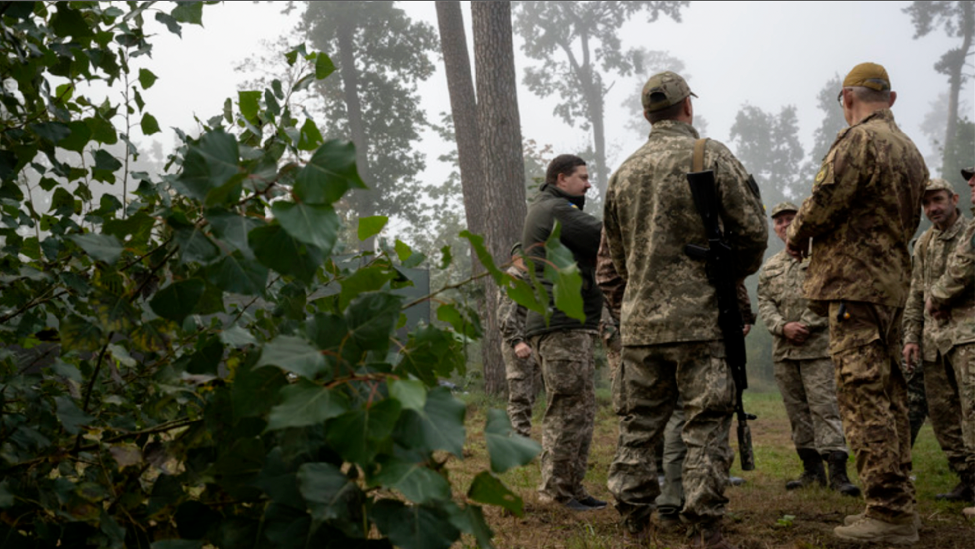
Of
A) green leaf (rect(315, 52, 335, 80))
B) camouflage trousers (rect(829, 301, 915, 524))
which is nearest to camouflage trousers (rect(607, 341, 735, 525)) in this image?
camouflage trousers (rect(829, 301, 915, 524))

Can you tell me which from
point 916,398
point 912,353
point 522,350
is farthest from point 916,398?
point 522,350

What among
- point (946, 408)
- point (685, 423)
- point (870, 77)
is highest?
point (870, 77)

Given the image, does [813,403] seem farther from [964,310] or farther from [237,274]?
[237,274]

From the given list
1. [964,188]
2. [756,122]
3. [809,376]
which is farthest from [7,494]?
[756,122]

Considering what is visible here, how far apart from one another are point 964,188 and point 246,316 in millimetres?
30234

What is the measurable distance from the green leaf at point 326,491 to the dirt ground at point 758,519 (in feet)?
8.47

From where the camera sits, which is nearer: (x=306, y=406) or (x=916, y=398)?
(x=306, y=406)

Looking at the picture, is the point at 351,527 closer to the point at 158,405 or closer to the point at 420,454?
the point at 420,454

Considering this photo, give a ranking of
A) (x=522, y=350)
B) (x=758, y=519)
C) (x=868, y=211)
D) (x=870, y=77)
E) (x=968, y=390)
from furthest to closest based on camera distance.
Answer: (x=522, y=350)
(x=968, y=390)
(x=758, y=519)
(x=870, y=77)
(x=868, y=211)

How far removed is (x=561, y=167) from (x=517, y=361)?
1.37 metres

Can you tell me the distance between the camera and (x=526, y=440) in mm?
980

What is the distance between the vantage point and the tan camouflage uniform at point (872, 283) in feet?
12.2

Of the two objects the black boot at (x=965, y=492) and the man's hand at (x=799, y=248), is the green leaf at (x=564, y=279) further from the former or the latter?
the black boot at (x=965, y=492)

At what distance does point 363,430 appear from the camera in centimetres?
89
